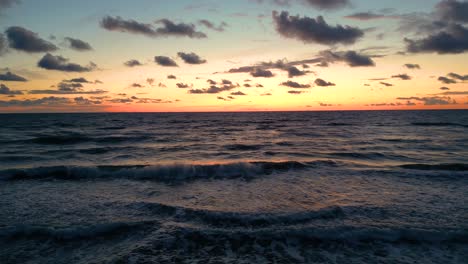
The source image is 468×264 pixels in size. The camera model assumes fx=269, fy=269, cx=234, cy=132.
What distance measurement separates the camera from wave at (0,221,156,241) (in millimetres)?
7184

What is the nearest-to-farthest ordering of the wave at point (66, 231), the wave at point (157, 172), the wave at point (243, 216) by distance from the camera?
the wave at point (66, 231), the wave at point (243, 216), the wave at point (157, 172)

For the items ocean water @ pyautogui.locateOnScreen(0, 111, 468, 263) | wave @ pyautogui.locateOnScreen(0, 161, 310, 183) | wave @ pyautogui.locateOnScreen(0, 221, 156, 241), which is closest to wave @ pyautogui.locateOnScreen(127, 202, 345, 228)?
ocean water @ pyautogui.locateOnScreen(0, 111, 468, 263)

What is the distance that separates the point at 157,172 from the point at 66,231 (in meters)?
8.00

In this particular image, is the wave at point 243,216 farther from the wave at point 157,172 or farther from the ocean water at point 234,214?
the wave at point 157,172

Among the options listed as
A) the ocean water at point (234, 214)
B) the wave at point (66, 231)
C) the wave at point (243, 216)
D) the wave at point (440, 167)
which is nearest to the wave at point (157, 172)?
the ocean water at point (234, 214)

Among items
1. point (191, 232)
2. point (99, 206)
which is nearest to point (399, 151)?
point (191, 232)

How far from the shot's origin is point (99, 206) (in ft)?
31.3

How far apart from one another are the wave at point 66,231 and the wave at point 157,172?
5.91 m

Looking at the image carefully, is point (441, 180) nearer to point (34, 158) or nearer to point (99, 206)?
point (99, 206)

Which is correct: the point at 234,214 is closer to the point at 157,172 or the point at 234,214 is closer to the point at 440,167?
the point at 157,172

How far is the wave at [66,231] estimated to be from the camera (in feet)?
23.6

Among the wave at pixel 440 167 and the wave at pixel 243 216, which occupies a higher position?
the wave at pixel 440 167

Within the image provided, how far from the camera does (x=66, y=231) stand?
292 inches

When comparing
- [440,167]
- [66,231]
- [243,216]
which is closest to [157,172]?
[66,231]
